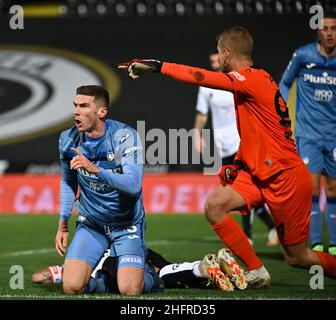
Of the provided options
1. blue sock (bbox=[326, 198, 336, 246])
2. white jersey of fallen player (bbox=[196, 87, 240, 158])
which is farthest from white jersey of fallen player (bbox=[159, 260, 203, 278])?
white jersey of fallen player (bbox=[196, 87, 240, 158])

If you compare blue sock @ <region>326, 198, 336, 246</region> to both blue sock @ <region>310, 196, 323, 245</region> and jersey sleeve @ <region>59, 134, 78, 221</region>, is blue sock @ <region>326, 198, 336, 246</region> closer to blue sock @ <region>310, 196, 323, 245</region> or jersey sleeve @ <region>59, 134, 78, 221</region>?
blue sock @ <region>310, 196, 323, 245</region>

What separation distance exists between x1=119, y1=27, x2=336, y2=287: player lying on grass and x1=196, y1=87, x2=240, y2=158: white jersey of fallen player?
3828 millimetres

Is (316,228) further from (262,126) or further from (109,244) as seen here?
(109,244)

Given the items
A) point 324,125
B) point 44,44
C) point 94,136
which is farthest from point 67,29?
point 94,136

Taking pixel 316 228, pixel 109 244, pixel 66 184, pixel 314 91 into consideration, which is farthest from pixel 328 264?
pixel 314 91

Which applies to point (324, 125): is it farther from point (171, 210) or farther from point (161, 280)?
point (171, 210)

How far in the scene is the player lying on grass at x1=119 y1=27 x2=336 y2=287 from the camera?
6.98 meters

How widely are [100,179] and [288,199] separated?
144 cm

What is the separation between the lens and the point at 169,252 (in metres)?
9.78

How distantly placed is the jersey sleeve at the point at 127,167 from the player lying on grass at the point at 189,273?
78 cm

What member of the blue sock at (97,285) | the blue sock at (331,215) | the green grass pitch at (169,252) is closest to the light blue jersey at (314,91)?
the blue sock at (331,215)

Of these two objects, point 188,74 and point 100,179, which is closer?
point 188,74
